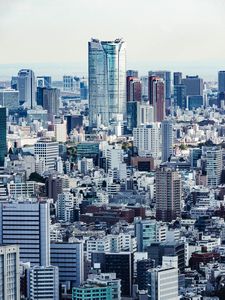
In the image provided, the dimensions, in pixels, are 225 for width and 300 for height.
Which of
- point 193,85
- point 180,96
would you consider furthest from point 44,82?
point 193,85

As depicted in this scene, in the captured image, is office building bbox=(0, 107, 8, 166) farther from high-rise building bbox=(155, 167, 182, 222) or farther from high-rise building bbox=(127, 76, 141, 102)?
high-rise building bbox=(127, 76, 141, 102)

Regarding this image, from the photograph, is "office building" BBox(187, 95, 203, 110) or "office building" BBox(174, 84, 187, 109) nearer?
"office building" BBox(174, 84, 187, 109)

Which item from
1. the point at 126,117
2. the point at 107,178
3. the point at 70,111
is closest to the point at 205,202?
the point at 107,178

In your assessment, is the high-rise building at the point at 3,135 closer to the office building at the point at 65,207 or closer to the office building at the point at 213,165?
the office building at the point at 213,165

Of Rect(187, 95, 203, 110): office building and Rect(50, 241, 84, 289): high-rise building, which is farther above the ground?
Rect(187, 95, 203, 110): office building

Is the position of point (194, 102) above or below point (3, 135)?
above

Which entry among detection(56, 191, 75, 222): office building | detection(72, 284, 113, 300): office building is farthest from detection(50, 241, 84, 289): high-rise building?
detection(56, 191, 75, 222): office building

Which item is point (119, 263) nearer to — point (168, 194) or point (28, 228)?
point (28, 228)
